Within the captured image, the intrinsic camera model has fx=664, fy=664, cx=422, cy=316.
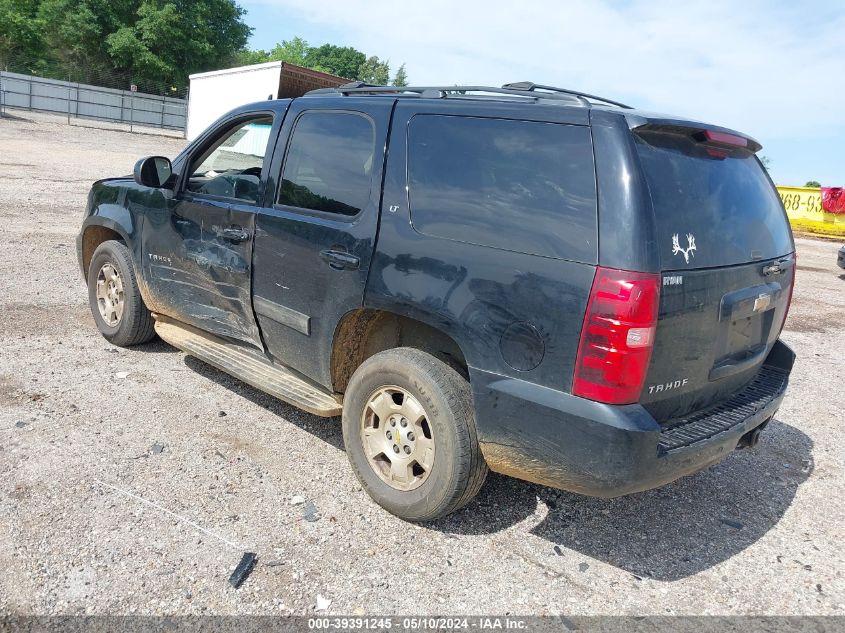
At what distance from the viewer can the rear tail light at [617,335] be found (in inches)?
98.7

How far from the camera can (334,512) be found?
3283mm

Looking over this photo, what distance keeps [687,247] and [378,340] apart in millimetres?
1627

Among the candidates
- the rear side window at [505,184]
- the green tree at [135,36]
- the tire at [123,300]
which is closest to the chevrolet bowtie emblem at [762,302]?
the rear side window at [505,184]

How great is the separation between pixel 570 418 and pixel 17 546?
2.35m

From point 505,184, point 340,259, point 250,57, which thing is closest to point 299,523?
point 340,259

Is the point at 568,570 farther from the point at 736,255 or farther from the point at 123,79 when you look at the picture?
the point at 123,79

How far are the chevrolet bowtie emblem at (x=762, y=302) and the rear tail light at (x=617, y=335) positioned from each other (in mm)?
896

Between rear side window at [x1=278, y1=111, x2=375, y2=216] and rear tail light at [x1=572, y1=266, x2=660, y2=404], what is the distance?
1.38 m

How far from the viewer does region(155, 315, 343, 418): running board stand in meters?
3.65

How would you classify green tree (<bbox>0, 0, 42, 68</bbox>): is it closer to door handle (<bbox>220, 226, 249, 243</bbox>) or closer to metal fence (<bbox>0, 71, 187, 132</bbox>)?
metal fence (<bbox>0, 71, 187, 132</bbox>)

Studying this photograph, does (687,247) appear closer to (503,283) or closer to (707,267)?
(707,267)

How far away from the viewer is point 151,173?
4.43 meters

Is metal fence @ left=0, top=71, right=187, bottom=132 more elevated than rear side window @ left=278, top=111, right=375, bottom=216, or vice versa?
metal fence @ left=0, top=71, right=187, bottom=132

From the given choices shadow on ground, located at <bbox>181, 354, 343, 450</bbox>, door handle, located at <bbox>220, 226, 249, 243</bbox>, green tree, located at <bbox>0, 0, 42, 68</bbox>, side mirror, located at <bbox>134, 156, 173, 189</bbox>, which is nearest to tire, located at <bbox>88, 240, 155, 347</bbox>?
shadow on ground, located at <bbox>181, 354, 343, 450</bbox>
